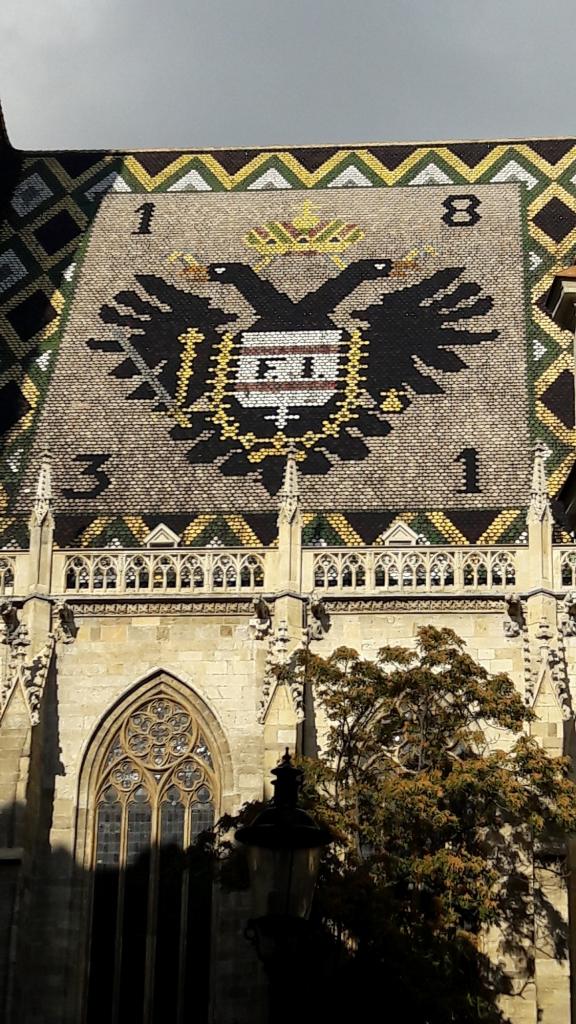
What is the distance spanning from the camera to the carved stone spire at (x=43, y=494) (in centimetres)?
2303

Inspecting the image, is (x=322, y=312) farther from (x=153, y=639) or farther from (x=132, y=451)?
(x=153, y=639)

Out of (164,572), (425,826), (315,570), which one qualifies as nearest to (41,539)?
(164,572)

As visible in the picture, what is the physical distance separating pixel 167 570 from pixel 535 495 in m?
4.41

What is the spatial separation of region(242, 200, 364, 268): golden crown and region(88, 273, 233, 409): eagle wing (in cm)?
156

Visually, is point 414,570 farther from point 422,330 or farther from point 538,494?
point 422,330

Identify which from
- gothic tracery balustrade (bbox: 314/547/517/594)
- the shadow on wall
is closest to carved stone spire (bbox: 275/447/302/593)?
gothic tracery balustrade (bbox: 314/547/517/594)

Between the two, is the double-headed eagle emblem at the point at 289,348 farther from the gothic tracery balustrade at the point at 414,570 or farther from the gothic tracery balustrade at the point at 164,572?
the gothic tracery balustrade at the point at 414,570

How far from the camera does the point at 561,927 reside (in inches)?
797

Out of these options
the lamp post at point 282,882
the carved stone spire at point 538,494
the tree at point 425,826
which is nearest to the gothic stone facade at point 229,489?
the carved stone spire at point 538,494

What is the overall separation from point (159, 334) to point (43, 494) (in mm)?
5106

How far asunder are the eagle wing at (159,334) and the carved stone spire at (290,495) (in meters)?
3.56

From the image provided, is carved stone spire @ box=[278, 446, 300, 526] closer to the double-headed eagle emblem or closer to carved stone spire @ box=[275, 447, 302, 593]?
carved stone spire @ box=[275, 447, 302, 593]

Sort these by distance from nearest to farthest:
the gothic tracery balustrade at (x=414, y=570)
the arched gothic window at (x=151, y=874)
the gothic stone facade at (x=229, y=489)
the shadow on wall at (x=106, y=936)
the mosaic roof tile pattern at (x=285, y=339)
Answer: the shadow on wall at (x=106, y=936)
the arched gothic window at (x=151, y=874)
the gothic stone facade at (x=229, y=489)
the gothic tracery balustrade at (x=414, y=570)
the mosaic roof tile pattern at (x=285, y=339)

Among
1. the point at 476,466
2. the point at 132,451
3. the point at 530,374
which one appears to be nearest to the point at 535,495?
the point at 476,466
